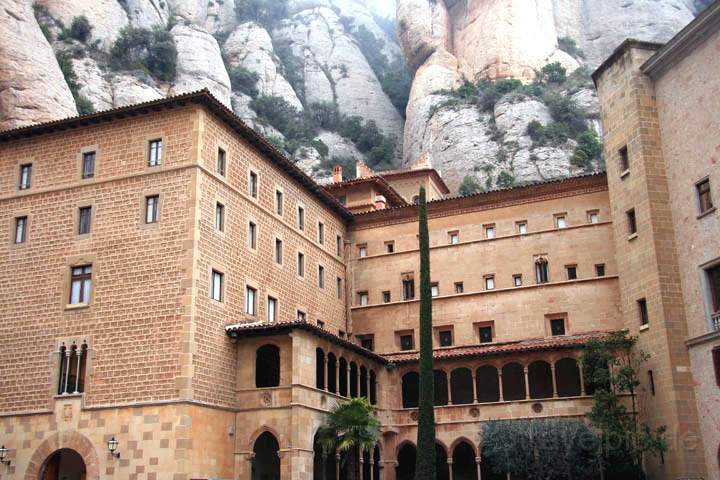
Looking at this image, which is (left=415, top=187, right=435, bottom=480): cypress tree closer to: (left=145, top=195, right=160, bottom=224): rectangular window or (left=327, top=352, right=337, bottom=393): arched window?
(left=327, top=352, right=337, bottom=393): arched window

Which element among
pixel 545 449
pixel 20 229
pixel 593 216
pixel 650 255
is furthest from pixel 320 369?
pixel 593 216

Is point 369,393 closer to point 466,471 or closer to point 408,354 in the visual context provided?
point 408,354

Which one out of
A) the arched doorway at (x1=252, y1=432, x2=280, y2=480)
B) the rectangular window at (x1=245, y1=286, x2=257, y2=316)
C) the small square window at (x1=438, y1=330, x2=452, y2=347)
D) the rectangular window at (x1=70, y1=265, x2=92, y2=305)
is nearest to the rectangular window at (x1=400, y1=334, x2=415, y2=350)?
the small square window at (x1=438, y1=330, x2=452, y2=347)

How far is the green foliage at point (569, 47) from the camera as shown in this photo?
90750 mm

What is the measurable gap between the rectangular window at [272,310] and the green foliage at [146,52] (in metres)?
36.9

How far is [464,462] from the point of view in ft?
130

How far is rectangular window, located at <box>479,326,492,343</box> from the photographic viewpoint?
3981cm

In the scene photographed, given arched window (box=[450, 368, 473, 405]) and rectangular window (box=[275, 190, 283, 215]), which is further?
arched window (box=[450, 368, 473, 405])

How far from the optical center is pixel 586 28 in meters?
96.2

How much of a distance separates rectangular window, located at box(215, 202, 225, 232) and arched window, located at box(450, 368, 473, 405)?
50.6 ft

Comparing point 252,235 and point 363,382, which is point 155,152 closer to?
point 252,235

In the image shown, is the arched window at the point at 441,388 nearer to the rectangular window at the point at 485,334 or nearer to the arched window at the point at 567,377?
the rectangular window at the point at 485,334

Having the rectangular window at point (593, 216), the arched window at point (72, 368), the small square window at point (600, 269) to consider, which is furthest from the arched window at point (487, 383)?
the arched window at point (72, 368)

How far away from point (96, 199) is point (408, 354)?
17.5 metres
